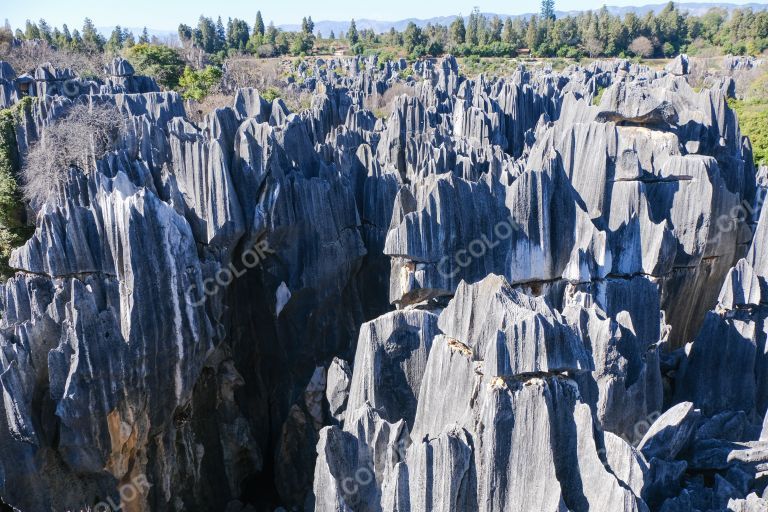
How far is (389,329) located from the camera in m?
8.72

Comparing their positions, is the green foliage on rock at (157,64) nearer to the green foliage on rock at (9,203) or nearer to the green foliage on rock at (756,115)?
the green foliage on rock at (9,203)

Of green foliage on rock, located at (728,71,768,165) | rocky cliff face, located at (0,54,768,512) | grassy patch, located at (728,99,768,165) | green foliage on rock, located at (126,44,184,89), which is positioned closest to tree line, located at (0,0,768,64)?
green foliage on rock, located at (126,44,184,89)

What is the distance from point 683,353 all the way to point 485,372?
21.7 feet

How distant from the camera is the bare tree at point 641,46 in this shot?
72438 mm

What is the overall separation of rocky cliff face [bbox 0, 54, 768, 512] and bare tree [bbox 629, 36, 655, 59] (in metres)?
63.0

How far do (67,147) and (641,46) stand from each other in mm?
70974

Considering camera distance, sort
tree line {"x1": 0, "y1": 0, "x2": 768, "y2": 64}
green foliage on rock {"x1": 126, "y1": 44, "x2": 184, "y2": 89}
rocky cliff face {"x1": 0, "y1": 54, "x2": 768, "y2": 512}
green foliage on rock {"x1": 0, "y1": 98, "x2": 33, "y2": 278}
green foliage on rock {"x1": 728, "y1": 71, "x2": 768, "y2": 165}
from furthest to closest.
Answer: tree line {"x1": 0, "y1": 0, "x2": 768, "y2": 64}, green foliage on rock {"x1": 126, "y1": 44, "x2": 184, "y2": 89}, green foliage on rock {"x1": 728, "y1": 71, "x2": 768, "y2": 165}, green foliage on rock {"x1": 0, "y1": 98, "x2": 33, "y2": 278}, rocky cliff face {"x1": 0, "y1": 54, "x2": 768, "y2": 512}

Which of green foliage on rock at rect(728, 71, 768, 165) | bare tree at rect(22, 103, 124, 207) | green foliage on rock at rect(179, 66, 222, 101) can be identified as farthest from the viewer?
green foliage on rock at rect(179, 66, 222, 101)

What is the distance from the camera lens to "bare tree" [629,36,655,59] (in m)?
72.4

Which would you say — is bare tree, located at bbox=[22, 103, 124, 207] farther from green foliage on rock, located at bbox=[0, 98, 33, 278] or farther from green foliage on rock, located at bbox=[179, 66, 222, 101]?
green foliage on rock, located at bbox=[179, 66, 222, 101]

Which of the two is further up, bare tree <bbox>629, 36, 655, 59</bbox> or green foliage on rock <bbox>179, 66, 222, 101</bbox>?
bare tree <bbox>629, 36, 655, 59</bbox>

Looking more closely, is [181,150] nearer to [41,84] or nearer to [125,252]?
[125,252]

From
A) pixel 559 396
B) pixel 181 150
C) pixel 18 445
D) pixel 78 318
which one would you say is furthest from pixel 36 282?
pixel 559 396

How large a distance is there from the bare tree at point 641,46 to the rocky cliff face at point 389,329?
207ft
